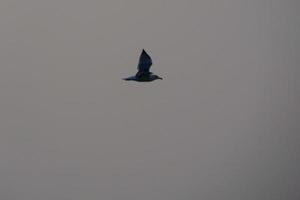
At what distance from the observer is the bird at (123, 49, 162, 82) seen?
1.46 metres

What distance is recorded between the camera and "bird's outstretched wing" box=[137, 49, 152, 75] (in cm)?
146

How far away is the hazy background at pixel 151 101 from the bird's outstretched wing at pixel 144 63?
2 cm

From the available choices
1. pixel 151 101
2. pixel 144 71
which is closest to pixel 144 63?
pixel 144 71

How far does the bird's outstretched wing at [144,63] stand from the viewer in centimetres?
146

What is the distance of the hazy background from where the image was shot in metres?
1.45

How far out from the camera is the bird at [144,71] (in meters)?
1.46

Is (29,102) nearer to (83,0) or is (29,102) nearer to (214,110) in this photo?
(83,0)

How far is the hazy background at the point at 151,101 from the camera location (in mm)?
1451

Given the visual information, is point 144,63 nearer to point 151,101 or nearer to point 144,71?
point 144,71

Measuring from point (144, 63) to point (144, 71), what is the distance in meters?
0.03

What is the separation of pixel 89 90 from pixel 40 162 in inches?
12.5

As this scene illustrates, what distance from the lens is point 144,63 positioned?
1463 millimetres

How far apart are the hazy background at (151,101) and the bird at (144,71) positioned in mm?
26

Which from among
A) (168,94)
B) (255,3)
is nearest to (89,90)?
(168,94)
